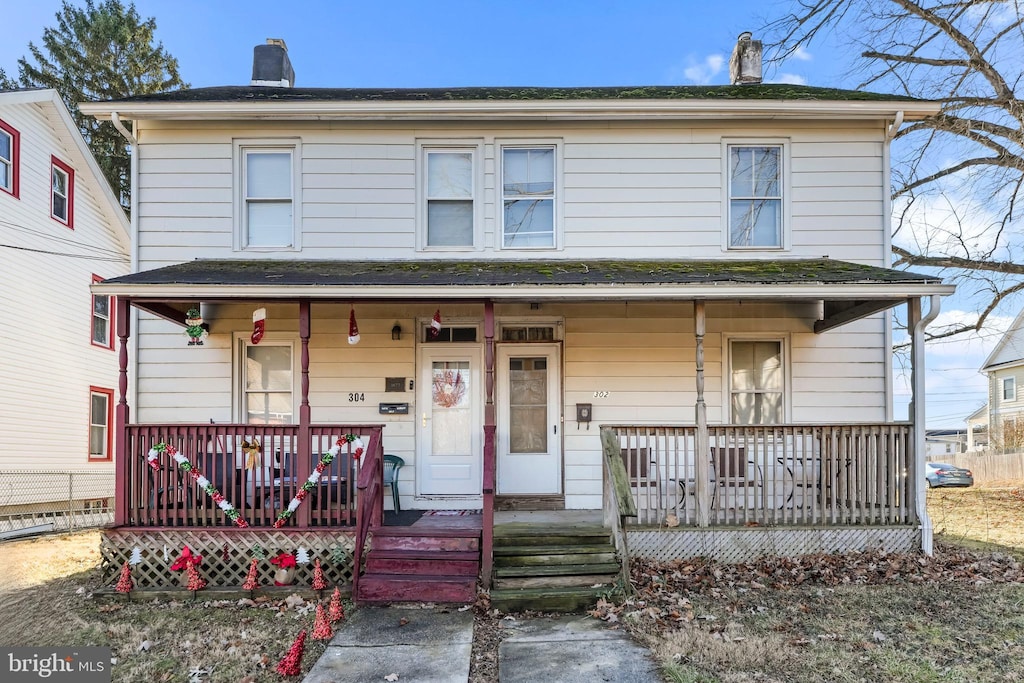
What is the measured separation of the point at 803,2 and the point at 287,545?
13406mm

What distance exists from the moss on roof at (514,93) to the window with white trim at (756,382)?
10.5ft

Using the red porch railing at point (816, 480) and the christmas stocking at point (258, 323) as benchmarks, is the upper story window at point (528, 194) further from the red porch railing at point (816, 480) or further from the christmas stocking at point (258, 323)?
the christmas stocking at point (258, 323)

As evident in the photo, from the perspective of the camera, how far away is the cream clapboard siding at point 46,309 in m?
11.8

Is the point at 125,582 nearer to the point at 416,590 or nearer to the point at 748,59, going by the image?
the point at 416,590

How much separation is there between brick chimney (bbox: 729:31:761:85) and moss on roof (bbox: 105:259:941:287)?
3.29m

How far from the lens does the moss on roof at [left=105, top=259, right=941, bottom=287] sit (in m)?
6.53

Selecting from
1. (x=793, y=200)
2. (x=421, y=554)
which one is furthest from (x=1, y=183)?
(x=793, y=200)

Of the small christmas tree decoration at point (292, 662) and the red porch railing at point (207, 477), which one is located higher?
the red porch railing at point (207, 477)

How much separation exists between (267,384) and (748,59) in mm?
8284

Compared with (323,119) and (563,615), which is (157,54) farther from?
(563,615)

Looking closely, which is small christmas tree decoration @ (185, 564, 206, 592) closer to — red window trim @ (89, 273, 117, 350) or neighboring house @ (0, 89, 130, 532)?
neighboring house @ (0, 89, 130, 532)

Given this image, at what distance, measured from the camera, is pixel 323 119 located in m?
8.15

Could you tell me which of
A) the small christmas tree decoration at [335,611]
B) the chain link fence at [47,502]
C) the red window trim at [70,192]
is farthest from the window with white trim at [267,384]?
the red window trim at [70,192]

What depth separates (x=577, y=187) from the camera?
8281 mm
